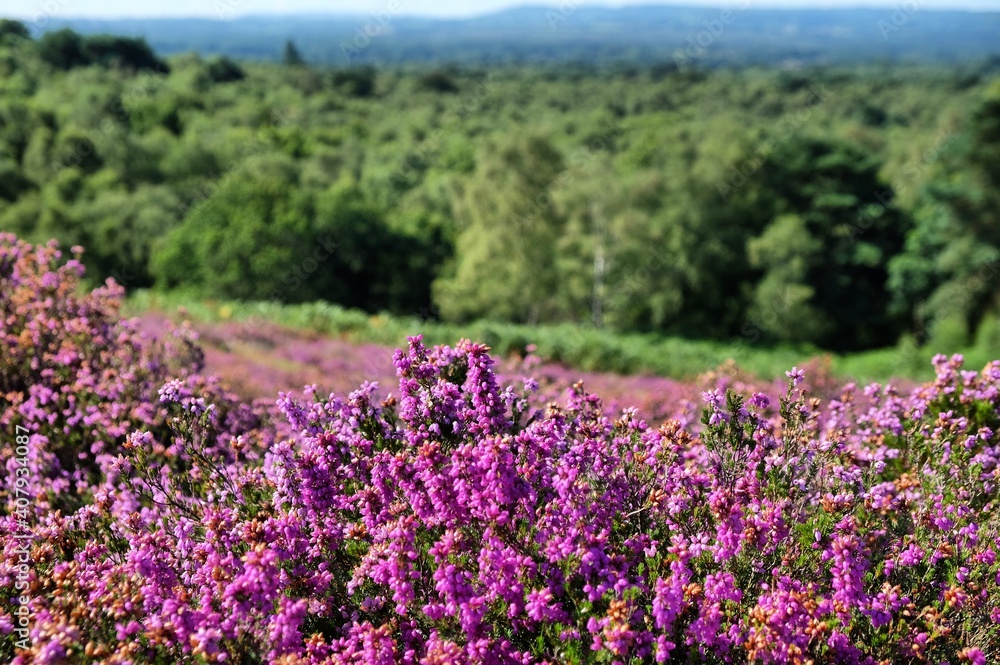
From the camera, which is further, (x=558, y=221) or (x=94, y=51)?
(x=94, y=51)

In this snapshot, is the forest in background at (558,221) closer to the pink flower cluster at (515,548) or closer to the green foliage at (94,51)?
the green foliage at (94,51)

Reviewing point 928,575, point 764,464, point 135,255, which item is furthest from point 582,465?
point 135,255

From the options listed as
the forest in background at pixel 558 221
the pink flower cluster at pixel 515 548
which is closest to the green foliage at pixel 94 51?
the forest in background at pixel 558 221

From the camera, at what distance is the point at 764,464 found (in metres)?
4.59

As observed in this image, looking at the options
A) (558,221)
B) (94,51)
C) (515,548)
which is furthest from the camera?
(94,51)

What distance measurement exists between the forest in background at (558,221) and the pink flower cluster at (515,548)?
2962cm

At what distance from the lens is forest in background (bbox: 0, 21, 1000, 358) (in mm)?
34750

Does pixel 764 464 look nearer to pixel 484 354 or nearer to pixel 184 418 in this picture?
pixel 484 354

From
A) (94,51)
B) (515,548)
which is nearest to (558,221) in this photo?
(515,548)

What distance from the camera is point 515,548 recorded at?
150 inches

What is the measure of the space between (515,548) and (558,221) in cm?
3205

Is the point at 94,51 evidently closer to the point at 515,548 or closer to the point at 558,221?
the point at 558,221

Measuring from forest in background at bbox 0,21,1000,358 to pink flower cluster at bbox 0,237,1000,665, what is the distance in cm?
2962

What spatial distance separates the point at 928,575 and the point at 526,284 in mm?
30558
